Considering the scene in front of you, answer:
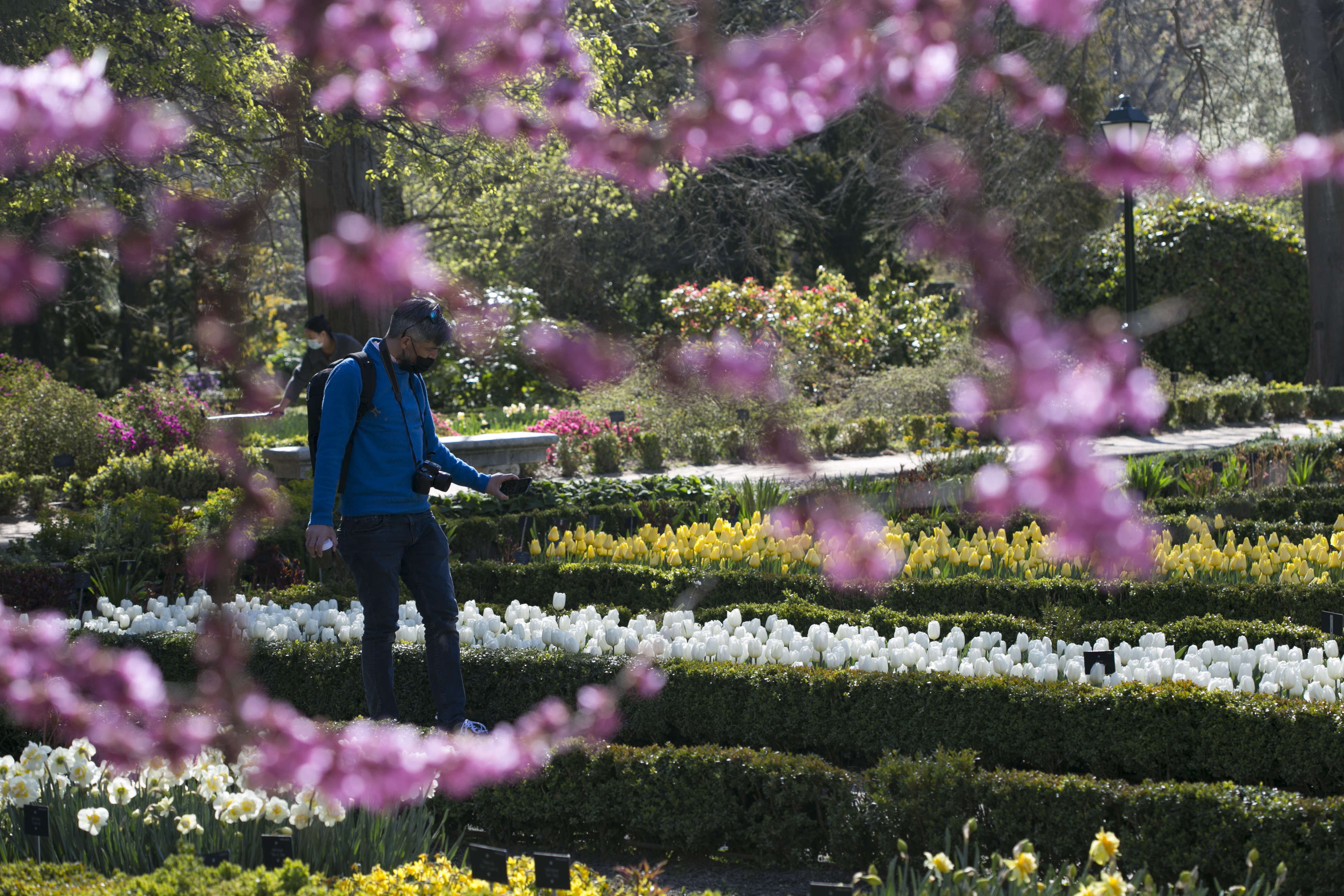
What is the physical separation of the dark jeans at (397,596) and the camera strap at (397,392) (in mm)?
236

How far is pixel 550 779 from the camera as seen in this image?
12.7ft

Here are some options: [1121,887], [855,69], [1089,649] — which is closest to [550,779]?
[1121,887]

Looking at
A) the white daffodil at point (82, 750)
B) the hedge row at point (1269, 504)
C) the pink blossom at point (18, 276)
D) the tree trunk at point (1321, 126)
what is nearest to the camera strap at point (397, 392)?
the white daffodil at point (82, 750)

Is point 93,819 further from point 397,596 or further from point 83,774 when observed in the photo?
point 397,596

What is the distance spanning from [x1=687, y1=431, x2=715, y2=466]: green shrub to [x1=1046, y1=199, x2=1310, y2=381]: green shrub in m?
8.03

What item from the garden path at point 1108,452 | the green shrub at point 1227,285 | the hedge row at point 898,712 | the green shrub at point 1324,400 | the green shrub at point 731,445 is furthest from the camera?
the green shrub at point 1227,285

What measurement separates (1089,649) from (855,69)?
3.62m

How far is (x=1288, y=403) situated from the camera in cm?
1662

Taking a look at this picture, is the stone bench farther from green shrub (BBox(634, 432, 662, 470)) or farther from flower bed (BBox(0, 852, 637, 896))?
flower bed (BBox(0, 852, 637, 896))

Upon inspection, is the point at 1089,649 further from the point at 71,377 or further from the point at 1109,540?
the point at 71,377

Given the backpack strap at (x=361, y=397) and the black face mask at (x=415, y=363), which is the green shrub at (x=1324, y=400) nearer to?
the black face mask at (x=415, y=363)

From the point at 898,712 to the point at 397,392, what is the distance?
2.14 m

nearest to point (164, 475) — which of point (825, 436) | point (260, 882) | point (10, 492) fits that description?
point (10, 492)

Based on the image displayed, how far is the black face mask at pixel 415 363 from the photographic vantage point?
4203 mm
